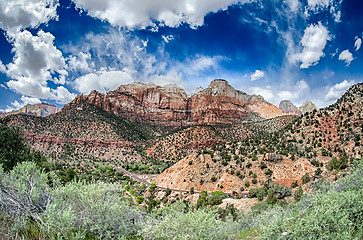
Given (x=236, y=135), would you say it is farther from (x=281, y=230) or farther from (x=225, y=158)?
→ (x=281, y=230)

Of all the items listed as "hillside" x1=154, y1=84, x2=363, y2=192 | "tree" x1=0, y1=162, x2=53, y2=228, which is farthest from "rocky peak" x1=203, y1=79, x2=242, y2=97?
"tree" x1=0, y1=162, x2=53, y2=228

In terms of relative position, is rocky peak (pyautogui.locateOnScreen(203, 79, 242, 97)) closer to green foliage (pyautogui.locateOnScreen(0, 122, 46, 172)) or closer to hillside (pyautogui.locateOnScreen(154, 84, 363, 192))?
hillside (pyautogui.locateOnScreen(154, 84, 363, 192))

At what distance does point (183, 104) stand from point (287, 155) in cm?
13334

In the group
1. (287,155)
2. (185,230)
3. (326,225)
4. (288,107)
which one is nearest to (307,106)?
(288,107)

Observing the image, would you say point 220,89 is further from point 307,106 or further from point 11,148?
point 11,148

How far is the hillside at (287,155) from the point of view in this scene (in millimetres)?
27516

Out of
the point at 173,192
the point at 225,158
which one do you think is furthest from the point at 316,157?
the point at 173,192

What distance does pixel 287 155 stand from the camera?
3031 centimetres

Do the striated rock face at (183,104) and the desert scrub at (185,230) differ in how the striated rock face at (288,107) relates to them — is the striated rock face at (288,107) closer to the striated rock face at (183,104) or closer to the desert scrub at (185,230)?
the striated rock face at (183,104)

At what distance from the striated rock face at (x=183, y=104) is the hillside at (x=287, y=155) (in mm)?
100068

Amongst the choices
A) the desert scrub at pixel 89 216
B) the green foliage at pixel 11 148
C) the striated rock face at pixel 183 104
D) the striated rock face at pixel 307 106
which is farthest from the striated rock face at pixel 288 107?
the desert scrub at pixel 89 216

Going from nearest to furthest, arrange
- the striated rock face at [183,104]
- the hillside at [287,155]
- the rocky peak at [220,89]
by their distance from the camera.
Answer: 1. the hillside at [287,155]
2. the striated rock face at [183,104]
3. the rocky peak at [220,89]

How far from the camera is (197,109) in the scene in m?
155

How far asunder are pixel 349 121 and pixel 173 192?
2952 centimetres
